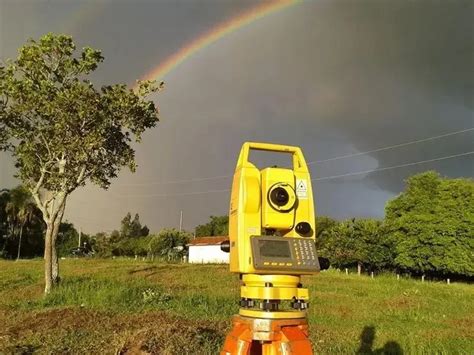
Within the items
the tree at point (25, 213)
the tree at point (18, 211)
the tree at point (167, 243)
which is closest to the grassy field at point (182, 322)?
the tree at point (167, 243)

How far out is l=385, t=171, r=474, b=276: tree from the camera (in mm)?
A: 41938

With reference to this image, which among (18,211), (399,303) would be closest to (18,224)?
(18,211)

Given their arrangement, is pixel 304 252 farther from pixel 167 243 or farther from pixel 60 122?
pixel 167 243

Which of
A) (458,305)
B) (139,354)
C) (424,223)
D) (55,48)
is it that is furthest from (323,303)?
(424,223)

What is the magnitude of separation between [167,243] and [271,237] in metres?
66.4

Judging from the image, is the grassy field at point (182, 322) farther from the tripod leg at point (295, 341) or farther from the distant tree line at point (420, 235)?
the distant tree line at point (420, 235)

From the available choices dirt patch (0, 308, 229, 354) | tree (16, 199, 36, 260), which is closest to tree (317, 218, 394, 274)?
dirt patch (0, 308, 229, 354)

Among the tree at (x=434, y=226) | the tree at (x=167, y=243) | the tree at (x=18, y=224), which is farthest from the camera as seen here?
the tree at (x=167, y=243)

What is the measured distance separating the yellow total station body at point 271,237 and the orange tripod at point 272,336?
51mm

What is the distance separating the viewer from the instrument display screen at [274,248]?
10.8 ft

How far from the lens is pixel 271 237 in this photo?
336 centimetres

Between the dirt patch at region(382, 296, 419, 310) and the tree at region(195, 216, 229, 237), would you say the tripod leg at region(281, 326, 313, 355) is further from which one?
the tree at region(195, 216, 229, 237)

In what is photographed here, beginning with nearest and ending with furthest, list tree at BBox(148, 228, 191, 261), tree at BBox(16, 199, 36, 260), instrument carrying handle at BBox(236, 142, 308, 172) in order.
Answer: instrument carrying handle at BBox(236, 142, 308, 172) < tree at BBox(16, 199, 36, 260) < tree at BBox(148, 228, 191, 261)

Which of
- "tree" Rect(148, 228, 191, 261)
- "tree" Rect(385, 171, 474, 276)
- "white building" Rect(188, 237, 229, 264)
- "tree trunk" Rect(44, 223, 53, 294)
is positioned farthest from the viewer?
"white building" Rect(188, 237, 229, 264)
